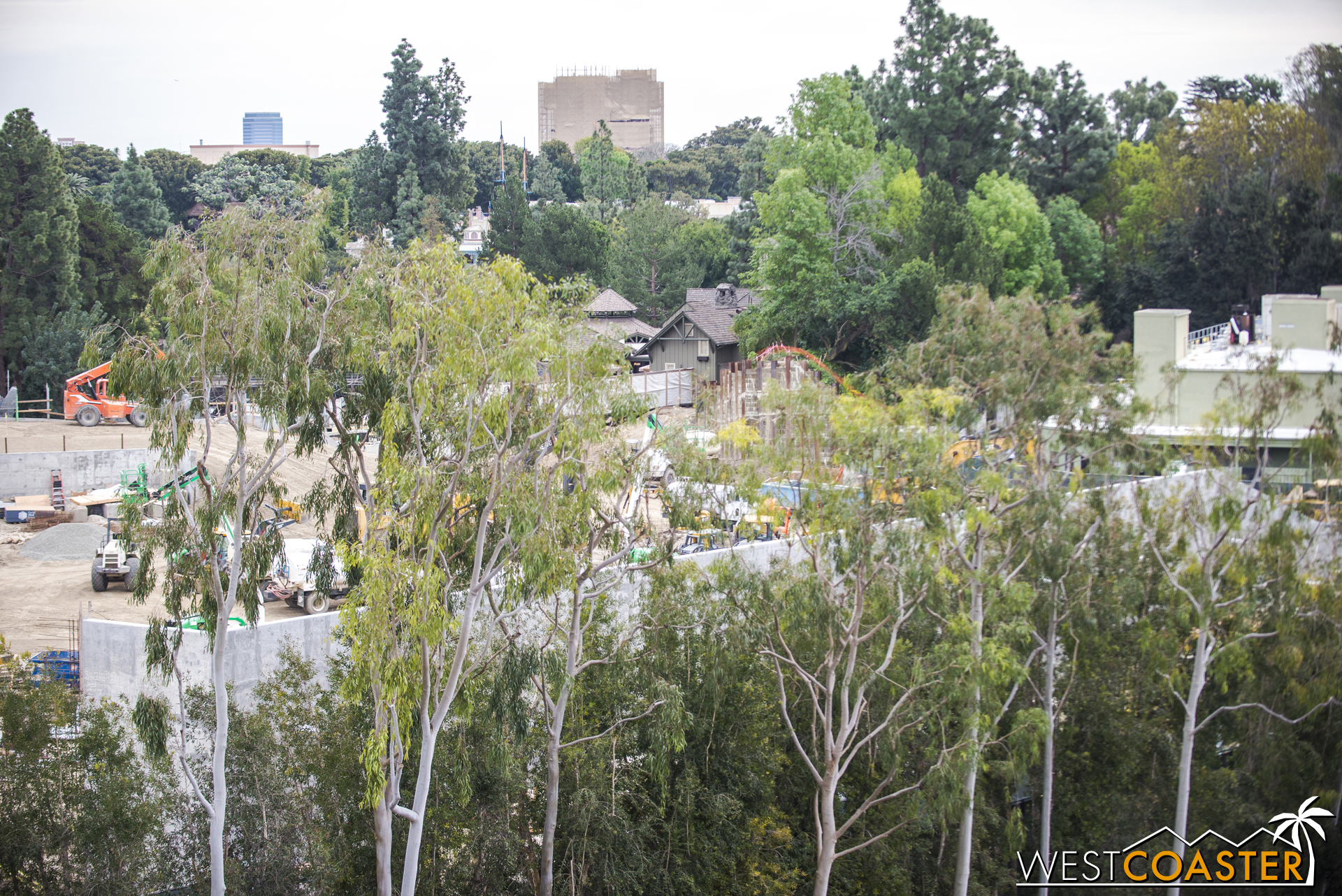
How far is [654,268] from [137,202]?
29274 mm

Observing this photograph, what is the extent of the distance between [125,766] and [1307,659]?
1698 cm

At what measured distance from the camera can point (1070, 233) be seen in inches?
2239

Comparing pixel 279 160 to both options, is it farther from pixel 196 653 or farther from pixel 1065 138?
pixel 196 653

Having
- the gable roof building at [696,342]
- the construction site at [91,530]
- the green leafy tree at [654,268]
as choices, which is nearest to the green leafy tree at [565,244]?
the green leafy tree at [654,268]

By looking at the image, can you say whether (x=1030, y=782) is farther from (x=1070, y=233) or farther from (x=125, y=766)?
(x=1070, y=233)

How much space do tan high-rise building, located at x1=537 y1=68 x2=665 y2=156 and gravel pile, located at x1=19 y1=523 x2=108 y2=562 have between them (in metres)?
141

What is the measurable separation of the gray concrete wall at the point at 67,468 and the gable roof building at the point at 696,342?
22.1 m

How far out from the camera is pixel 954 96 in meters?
55.8

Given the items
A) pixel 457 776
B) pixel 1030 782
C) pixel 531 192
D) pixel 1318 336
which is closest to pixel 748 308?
pixel 1318 336

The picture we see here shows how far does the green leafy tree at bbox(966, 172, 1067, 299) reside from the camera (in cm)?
5078

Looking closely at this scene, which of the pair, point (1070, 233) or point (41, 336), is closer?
point (41, 336)

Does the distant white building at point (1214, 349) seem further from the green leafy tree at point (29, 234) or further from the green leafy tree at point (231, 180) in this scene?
the green leafy tree at point (231, 180)

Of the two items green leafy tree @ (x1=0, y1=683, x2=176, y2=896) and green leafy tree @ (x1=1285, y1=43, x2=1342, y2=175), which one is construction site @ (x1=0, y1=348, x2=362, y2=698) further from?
green leafy tree @ (x1=1285, y1=43, x2=1342, y2=175)
